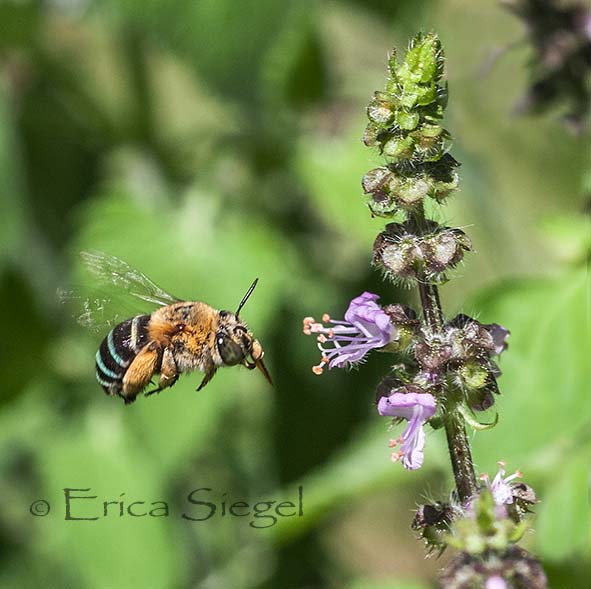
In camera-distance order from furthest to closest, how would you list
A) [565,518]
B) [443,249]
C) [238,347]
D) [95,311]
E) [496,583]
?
[565,518] → [95,311] → [238,347] → [443,249] → [496,583]

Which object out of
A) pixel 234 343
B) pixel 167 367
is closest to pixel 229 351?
pixel 234 343

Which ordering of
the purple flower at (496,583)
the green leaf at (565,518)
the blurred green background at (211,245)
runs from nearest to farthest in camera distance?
the purple flower at (496,583)
the green leaf at (565,518)
the blurred green background at (211,245)

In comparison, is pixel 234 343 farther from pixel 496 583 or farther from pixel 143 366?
pixel 496 583

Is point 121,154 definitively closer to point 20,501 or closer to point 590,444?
point 20,501

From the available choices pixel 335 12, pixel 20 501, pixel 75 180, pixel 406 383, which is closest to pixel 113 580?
pixel 20 501

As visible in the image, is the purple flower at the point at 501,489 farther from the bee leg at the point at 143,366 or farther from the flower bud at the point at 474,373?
the bee leg at the point at 143,366

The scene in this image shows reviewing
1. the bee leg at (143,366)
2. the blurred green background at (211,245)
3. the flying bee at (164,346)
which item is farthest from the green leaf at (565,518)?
the bee leg at (143,366)

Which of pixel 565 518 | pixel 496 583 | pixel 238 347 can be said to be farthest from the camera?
pixel 565 518
